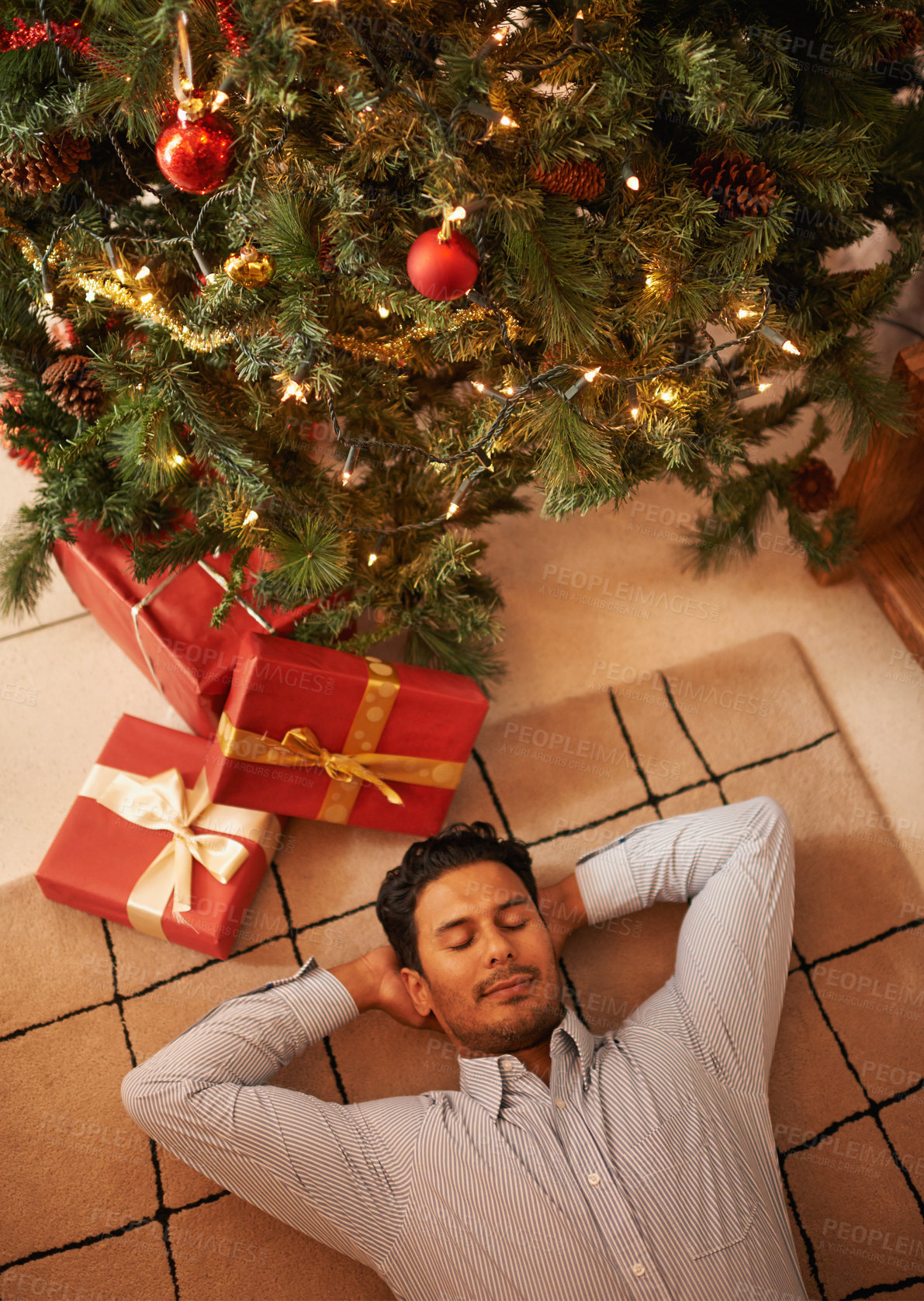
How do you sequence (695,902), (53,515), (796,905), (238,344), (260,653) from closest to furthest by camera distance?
(238,344)
(53,515)
(260,653)
(695,902)
(796,905)

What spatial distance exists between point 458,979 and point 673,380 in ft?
2.98

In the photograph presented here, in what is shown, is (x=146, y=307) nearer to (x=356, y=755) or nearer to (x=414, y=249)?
(x=414, y=249)

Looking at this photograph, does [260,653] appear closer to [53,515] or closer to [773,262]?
[53,515]

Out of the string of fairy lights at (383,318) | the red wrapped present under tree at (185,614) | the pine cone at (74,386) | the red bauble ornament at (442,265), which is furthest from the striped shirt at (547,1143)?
the red bauble ornament at (442,265)

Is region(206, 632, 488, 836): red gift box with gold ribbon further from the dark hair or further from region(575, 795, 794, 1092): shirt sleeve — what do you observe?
region(575, 795, 794, 1092): shirt sleeve

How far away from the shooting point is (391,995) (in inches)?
54.1

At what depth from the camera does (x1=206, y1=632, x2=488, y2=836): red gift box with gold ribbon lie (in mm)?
1346

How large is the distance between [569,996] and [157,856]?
0.77 metres

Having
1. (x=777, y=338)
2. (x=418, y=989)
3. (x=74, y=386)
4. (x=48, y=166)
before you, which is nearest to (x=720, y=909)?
(x=418, y=989)

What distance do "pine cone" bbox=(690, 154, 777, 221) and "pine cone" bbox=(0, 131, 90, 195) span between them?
715 mm

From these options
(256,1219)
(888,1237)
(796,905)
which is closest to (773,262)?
(796,905)

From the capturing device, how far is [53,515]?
47.6 inches

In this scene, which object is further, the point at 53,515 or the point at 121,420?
the point at 53,515

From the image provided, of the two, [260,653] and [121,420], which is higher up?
[121,420]
